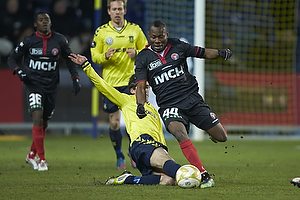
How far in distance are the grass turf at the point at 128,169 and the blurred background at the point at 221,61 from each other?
132 centimetres

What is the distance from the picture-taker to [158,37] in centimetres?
612

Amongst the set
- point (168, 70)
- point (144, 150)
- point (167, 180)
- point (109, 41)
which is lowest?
point (167, 180)

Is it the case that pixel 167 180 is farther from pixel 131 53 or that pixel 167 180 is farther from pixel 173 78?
pixel 131 53

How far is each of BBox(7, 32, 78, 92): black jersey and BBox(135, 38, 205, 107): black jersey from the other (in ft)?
6.94

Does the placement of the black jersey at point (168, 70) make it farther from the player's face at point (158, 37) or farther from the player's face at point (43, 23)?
the player's face at point (43, 23)

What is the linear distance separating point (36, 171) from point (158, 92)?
2.13 metres

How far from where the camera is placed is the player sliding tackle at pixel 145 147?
5.57 m

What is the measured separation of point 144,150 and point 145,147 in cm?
5

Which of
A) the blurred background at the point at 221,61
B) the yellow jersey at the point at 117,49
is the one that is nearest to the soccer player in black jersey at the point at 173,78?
the yellow jersey at the point at 117,49

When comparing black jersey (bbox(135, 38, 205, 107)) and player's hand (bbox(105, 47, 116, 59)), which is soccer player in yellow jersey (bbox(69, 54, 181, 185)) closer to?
black jersey (bbox(135, 38, 205, 107))

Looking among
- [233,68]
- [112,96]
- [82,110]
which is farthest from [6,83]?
[112,96]

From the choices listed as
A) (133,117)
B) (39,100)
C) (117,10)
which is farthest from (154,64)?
(39,100)

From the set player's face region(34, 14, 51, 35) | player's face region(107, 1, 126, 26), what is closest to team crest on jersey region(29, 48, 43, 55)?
player's face region(34, 14, 51, 35)

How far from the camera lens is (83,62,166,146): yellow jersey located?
5992mm
